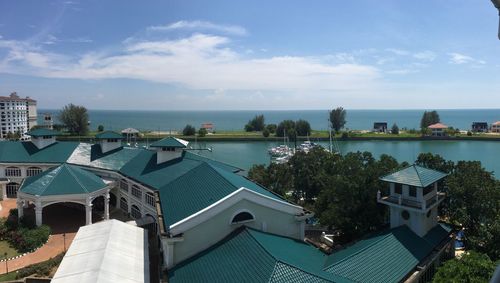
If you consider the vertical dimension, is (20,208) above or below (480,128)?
below

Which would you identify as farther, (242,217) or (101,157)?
(101,157)

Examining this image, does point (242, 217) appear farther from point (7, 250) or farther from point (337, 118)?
point (337, 118)

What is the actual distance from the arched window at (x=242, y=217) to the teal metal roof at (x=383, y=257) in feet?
11.2

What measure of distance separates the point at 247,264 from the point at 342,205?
24.9 ft

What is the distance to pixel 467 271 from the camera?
35.6ft

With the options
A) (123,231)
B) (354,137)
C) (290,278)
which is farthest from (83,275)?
(354,137)

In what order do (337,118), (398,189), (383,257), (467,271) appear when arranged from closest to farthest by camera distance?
(467,271)
(383,257)
(398,189)
(337,118)

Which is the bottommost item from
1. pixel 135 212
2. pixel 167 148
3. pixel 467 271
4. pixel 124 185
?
pixel 135 212

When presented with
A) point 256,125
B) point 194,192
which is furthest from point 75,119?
point 194,192

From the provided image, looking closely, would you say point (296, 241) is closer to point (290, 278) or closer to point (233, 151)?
point (290, 278)

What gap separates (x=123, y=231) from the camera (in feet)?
58.0

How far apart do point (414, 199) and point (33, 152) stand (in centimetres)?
2993

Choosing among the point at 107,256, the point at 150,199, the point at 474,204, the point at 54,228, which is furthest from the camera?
the point at 54,228

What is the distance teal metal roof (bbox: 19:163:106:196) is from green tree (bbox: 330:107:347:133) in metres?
72.7
